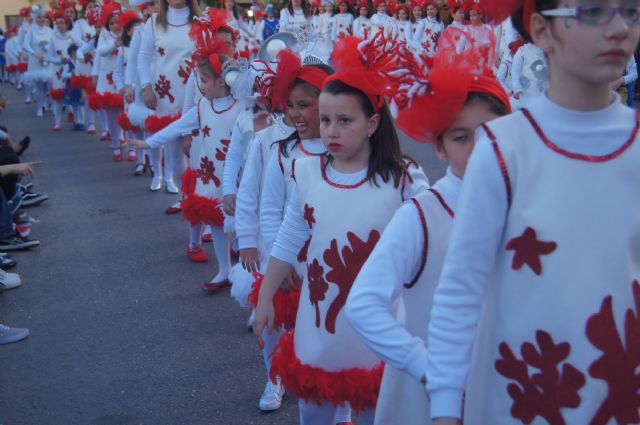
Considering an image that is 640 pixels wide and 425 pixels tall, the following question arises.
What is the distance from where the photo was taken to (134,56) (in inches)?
302

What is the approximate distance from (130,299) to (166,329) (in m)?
0.74

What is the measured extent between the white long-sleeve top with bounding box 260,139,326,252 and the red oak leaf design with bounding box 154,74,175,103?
13.9ft

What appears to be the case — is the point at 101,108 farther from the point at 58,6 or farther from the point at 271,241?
the point at 271,241

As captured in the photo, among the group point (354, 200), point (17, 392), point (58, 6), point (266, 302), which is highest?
point (58, 6)

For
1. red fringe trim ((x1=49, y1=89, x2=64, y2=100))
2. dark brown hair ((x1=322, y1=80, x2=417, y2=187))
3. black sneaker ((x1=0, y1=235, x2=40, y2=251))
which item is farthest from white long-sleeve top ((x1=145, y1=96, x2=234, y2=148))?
red fringe trim ((x1=49, y1=89, x2=64, y2=100))

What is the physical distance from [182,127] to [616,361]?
14.7 feet

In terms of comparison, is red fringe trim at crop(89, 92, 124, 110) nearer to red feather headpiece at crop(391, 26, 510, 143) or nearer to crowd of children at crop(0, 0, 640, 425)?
crowd of children at crop(0, 0, 640, 425)

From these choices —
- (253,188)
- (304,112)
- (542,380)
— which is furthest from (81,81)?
(542,380)

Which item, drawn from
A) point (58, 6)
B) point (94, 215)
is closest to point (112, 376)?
point (94, 215)

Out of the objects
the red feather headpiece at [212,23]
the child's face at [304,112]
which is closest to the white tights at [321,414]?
the child's face at [304,112]

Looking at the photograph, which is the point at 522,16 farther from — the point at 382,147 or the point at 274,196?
the point at 274,196

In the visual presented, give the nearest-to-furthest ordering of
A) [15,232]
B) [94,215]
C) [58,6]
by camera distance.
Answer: [15,232] → [94,215] → [58,6]

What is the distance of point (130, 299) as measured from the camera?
566 centimetres

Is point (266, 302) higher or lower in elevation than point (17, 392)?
higher
